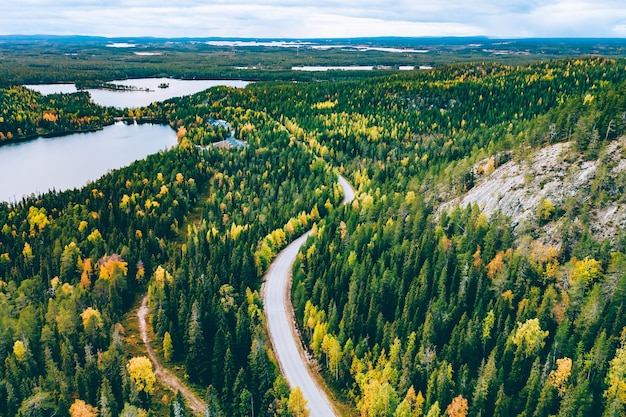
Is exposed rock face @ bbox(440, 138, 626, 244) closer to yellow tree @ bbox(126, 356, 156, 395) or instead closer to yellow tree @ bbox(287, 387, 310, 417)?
yellow tree @ bbox(287, 387, 310, 417)

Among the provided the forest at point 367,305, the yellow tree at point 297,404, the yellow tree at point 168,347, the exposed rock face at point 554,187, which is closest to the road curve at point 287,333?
the forest at point 367,305

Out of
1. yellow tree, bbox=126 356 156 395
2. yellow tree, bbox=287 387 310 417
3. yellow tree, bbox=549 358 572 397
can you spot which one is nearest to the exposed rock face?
yellow tree, bbox=549 358 572 397

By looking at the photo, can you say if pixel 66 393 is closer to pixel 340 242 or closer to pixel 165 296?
pixel 165 296

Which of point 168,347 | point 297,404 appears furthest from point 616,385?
point 168,347

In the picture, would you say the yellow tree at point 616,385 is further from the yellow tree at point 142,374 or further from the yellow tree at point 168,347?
the yellow tree at point 168,347

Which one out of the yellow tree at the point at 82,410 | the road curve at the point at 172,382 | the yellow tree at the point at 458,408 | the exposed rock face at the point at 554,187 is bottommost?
the road curve at the point at 172,382
